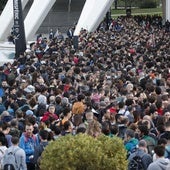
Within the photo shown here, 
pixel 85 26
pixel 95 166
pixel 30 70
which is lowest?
pixel 95 166

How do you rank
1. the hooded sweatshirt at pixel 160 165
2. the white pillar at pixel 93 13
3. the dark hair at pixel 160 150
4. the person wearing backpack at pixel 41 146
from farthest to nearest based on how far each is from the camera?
1. the white pillar at pixel 93 13
2. the person wearing backpack at pixel 41 146
3. the dark hair at pixel 160 150
4. the hooded sweatshirt at pixel 160 165

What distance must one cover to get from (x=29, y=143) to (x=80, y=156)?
125 inches

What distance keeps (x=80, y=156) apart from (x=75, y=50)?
19.8 meters

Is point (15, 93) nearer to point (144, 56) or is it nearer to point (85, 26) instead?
point (144, 56)

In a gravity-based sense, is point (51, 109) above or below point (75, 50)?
below

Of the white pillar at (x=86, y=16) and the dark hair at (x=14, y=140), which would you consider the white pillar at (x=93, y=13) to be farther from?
the dark hair at (x=14, y=140)

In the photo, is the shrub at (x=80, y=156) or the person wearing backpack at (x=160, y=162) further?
the person wearing backpack at (x=160, y=162)

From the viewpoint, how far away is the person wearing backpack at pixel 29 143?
12.1m

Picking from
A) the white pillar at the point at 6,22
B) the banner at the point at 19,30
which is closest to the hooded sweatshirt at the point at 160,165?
the banner at the point at 19,30

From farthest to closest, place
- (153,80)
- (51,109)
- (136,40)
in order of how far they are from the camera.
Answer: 1. (136,40)
2. (153,80)
3. (51,109)

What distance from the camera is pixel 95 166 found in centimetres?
915

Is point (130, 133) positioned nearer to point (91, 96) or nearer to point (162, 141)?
point (162, 141)

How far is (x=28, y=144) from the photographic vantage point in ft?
40.0

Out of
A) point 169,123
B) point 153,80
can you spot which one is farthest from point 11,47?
point 169,123
